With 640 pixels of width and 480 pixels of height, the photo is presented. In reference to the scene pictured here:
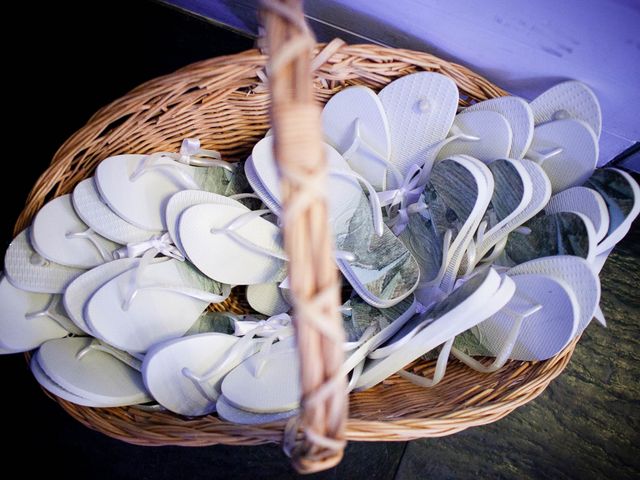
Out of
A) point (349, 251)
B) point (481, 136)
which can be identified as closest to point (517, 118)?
point (481, 136)

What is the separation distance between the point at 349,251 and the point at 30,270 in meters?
0.39

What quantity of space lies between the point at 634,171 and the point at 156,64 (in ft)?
2.61

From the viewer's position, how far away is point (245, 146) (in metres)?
0.79

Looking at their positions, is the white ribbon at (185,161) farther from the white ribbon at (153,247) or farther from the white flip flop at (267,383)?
the white flip flop at (267,383)

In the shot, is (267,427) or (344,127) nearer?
(267,427)

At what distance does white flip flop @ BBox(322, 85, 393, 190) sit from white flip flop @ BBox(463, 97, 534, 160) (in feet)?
0.45

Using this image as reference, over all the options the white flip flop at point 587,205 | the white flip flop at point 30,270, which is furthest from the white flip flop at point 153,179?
the white flip flop at point 587,205

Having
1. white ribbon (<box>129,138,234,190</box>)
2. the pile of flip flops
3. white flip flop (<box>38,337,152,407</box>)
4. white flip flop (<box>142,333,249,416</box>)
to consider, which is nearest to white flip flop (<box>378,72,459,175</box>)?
the pile of flip flops

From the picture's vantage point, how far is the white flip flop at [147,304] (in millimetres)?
667

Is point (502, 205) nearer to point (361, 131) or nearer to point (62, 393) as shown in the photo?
point (361, 131)

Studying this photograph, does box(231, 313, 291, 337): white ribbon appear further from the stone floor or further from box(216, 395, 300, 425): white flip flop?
the stone floor

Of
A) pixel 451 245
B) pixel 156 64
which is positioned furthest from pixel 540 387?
pixel 156 64

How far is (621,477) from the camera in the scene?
79 centimetres

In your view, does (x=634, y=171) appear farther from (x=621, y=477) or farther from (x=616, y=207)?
(x=621, y=477)
